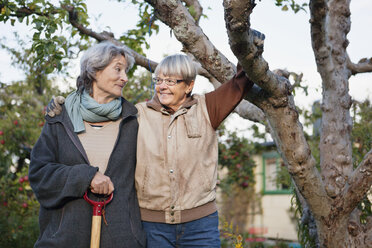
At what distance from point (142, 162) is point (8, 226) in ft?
14.6

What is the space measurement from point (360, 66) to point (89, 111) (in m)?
3.35

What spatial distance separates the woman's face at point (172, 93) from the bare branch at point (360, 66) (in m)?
2.70

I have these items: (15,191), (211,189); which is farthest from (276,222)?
(211,189)

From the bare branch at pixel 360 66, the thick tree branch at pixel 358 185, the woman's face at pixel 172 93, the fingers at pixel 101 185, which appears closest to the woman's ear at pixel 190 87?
the woman's face at pixel 172 93

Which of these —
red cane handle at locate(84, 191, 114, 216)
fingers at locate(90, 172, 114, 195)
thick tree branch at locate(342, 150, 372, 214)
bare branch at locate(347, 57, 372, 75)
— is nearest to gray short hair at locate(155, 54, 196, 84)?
fingers at locate(90, 172, 114, 195)

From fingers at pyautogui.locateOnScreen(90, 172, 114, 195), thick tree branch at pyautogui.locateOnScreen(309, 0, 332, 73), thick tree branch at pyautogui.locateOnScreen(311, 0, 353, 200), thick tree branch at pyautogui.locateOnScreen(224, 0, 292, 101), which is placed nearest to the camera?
thick tree branch at pyautogui.locateOnScreen(224, 0, 292, 101)

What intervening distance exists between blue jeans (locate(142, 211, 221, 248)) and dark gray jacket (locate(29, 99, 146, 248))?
2.5 inches

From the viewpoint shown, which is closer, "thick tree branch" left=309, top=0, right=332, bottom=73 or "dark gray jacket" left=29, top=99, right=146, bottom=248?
"dark gray jacket" left=29, top=99, right=146, bottom=248

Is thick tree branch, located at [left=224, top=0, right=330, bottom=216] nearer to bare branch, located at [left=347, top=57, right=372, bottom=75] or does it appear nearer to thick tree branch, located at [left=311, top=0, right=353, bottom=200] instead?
thick tree branch, located at [left=311, top=0, right=353, bottom=200]

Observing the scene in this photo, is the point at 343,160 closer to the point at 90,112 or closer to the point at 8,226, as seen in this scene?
the point at 90,112

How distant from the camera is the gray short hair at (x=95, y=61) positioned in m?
2.58

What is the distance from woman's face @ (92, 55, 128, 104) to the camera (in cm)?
258

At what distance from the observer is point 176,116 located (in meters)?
2.49

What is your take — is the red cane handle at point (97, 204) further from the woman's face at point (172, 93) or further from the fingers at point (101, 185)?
the woman's face at point (172, 93)
